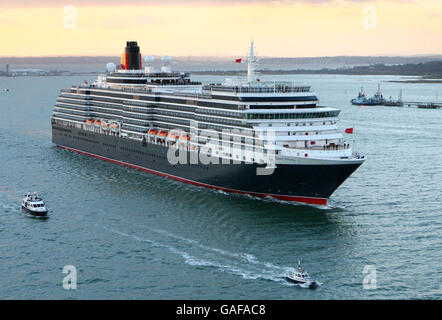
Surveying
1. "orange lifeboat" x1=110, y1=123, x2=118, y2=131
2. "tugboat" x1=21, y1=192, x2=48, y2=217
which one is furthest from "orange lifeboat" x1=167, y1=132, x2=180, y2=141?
"tugboat" x1=21, y1=192, x2=48, y2=217

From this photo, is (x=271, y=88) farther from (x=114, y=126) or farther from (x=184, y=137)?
(x=114, y=126)

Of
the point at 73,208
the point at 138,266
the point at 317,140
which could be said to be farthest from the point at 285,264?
the point at 73,208

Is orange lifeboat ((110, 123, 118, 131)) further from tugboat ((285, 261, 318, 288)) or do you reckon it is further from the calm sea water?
tugboat ((285, 261, 318, 288))

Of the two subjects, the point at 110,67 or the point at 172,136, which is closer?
the point at 172,136

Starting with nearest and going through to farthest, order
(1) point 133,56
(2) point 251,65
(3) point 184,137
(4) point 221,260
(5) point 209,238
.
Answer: (4) point 221,260, (5) point 209,238, (2) point 251,65, (3) point 184,137, (1) point 133,56

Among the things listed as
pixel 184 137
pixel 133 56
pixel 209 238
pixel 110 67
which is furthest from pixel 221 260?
→ pixel 110 67

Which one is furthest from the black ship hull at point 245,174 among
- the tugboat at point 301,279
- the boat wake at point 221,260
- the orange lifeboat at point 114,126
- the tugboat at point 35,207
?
the tugboat at point 35,207
